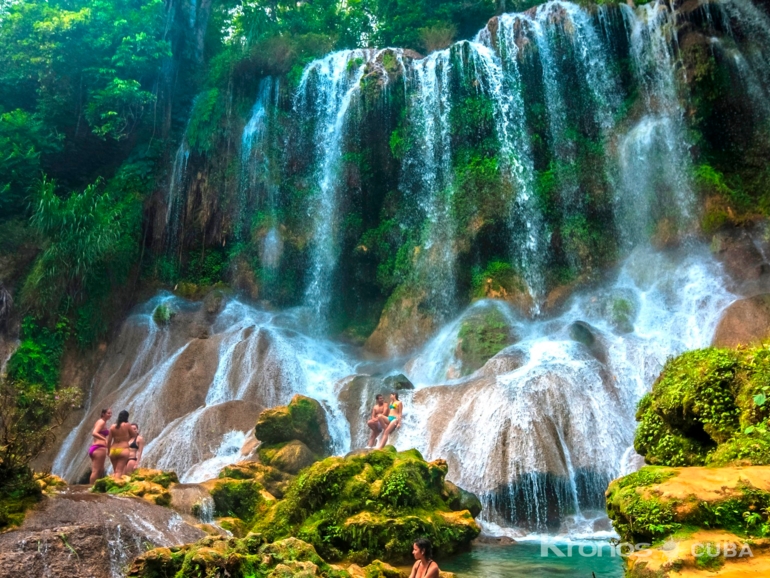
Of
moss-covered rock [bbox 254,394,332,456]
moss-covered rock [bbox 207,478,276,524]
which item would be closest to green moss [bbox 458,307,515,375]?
moss-covered rock [bbox 254,394,332,456]

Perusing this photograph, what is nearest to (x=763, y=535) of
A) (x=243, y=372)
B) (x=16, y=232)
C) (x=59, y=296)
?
(x=243, y=372)

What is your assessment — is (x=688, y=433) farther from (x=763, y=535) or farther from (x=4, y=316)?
(x=4, y=316)

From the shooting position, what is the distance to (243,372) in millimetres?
16047

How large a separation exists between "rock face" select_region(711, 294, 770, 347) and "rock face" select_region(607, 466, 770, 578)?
26.7 feet

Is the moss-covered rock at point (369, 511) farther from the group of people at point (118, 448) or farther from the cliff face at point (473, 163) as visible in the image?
the cliff face at point (473, 163)

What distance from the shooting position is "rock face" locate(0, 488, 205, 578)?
4.80 m

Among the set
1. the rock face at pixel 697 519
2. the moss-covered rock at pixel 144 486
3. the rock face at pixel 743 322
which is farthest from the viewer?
the rock face at pixel 743 322

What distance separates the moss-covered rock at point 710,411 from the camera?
592 centimetres

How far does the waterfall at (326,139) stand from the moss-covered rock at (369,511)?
12.2 m

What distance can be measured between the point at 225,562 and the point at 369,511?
3398 millimetres

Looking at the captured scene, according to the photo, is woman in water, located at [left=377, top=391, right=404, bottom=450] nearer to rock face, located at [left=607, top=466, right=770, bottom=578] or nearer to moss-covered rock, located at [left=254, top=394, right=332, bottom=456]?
moss-covered rock, located at [left=254, top=394, right=332, bottom=456]

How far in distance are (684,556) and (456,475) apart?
22.4 ft

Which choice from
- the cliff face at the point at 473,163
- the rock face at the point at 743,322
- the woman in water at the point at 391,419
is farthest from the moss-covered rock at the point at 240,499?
the rock face at the point at 743,322

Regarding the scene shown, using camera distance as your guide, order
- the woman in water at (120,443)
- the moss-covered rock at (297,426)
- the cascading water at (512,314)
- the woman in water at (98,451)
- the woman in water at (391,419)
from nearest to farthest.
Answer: the woman in water at (120,443) < the woman in water at (98,451) < the cascading water at (512,314) < the moss-covered rock at (297,426) < the woman in water at (391,419)
